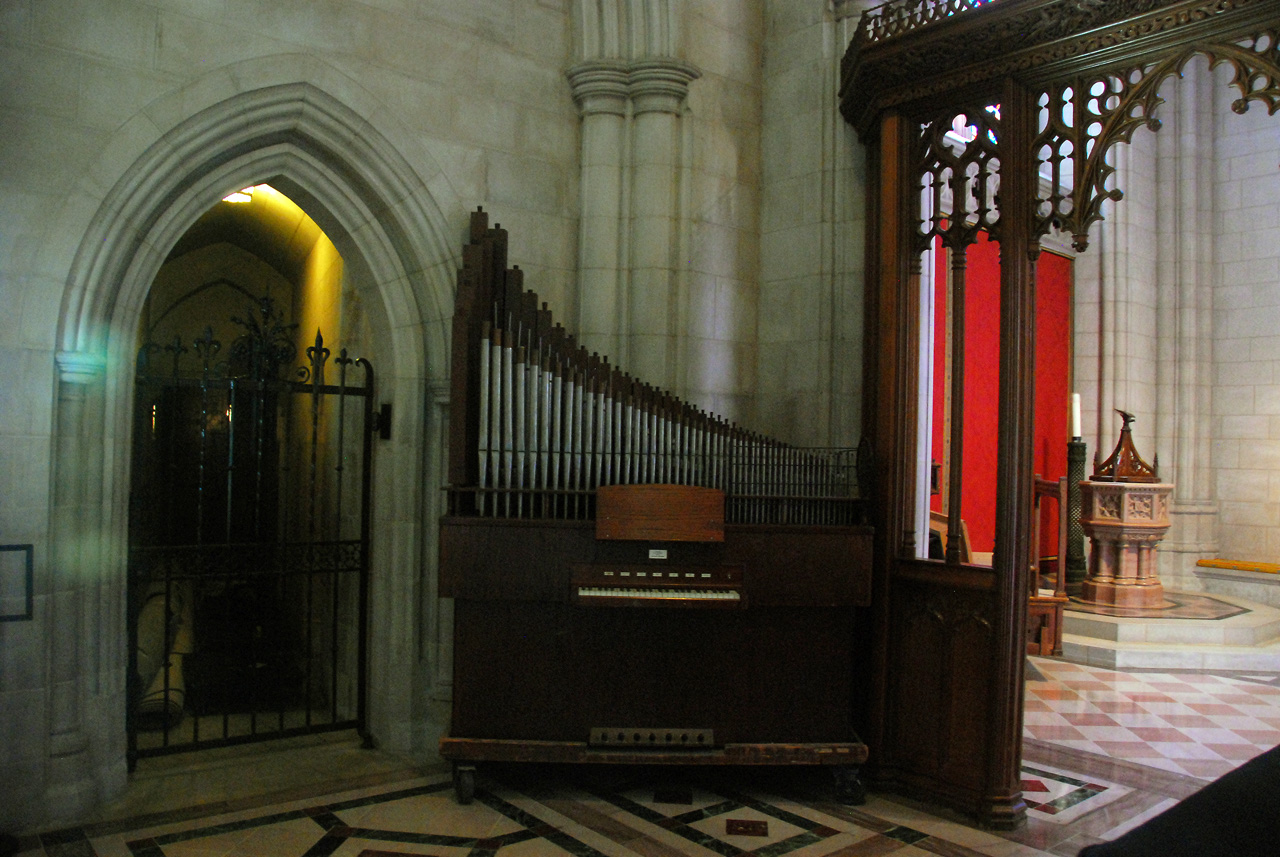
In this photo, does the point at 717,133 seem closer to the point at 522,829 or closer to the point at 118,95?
the point at 118,95

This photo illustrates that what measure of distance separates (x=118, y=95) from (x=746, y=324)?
3.08 m

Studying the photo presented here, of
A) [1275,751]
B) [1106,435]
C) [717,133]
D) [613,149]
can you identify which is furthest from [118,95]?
[1106,435]

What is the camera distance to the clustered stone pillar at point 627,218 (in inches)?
196

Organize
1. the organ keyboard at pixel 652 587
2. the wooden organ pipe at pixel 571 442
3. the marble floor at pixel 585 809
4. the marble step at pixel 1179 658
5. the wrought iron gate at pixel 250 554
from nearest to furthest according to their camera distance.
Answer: the marble floor at pixel 585 809, the organ keyboard at pixel 652 587, the wooden organ pipe at pixel 571 442, the wrought iron gate at pixel 250 554, the marble step at pixel 1179 658

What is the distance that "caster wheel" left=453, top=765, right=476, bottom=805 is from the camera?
397 centimetres

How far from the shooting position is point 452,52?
468cm

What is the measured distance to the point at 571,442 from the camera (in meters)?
3.97

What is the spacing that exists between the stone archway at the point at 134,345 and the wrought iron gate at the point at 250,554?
1.17 ft

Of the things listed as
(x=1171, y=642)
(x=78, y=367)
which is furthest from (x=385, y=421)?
(x=1171, y=642)

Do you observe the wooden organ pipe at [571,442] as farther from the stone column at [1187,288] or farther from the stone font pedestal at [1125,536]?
the stone column at [1187,288]

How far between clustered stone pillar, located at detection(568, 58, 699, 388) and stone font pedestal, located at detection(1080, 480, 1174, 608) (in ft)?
14.7

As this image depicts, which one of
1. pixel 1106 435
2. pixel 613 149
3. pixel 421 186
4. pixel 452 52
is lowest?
pixel 1106 435

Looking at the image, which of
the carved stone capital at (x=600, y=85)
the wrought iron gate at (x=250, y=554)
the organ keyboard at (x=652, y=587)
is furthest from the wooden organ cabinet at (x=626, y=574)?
the carved stone capital at (x=600, y=85)

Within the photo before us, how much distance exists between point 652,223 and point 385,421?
1652 millimetres
